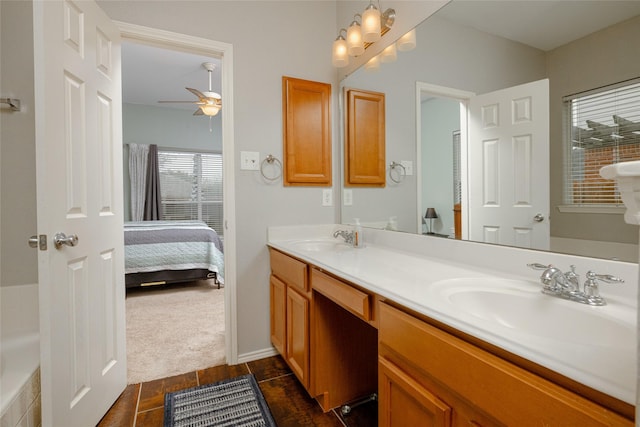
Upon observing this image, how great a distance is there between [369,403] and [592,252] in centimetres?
126

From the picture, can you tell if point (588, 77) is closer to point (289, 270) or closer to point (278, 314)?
point (289, 270)

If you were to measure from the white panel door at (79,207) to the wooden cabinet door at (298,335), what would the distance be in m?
0.95

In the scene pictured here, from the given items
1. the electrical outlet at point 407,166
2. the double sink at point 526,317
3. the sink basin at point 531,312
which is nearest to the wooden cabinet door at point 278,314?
the double sink at point 526,317

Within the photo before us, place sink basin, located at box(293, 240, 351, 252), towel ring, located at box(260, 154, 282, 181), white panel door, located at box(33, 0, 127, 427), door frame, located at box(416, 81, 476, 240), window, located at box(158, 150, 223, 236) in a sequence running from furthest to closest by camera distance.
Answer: window, located at box(158, 150, 223, 236)
towel ring, located at box(260, 154, 282, 181)
sink basin, located at box(293, 240, 351, 252)
door frame, located at box(416, 81, 476, 240)
white panel door, located at box(33, 0, 127, 427)

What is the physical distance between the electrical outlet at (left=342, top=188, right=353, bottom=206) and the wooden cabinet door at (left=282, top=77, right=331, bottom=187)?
137 mm

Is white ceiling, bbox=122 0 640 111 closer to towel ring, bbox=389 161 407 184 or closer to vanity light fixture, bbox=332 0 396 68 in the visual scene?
vanity light fixture, bbox=332 0 396 68

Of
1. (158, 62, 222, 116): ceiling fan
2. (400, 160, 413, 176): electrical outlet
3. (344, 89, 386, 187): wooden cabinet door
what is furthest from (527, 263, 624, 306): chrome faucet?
(158, 62, 222, 116): ceiling fan

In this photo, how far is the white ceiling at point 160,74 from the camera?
3555mm

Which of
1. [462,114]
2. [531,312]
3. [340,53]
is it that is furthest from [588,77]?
[340,53]

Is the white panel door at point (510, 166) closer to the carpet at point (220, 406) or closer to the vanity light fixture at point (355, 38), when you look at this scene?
the vanity light fixture at point (355, 38)

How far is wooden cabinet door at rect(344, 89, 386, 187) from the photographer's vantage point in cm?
202

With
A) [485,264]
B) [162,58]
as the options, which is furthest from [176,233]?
[485,264]

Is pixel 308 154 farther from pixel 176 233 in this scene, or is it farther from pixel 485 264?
pixel 176 233

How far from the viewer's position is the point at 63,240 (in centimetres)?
126
